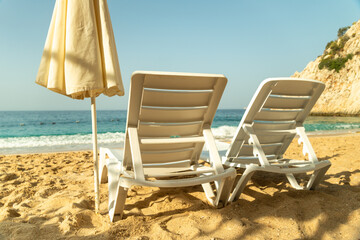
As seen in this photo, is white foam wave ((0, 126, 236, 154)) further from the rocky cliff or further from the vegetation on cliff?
the vegetation on cliff

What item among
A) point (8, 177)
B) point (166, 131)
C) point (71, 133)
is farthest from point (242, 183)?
point (71, 133)

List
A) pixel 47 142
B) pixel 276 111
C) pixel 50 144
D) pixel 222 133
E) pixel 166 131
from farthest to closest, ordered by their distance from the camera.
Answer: pixel 222 133 → pixel 47 142 → pixel 50 144 → pixel 276 111 → pixel 166 131

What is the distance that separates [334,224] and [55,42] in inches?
A: 109

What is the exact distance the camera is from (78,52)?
1869 millimetres

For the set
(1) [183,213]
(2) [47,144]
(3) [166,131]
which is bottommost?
(2) [47,144]

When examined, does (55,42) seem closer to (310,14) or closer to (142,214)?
(142,214)

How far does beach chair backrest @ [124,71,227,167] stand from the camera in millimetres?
2045

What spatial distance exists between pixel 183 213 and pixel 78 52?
170 centimetres

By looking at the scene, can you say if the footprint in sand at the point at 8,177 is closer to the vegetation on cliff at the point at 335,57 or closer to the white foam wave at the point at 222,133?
the white foam wave at the point at 222,133

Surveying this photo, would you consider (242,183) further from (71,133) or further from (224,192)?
(71,133)

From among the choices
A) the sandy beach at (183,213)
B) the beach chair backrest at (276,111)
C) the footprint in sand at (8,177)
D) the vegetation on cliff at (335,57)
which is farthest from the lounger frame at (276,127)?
the vegetation on cliff at (335,57)

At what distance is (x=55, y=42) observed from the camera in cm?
191

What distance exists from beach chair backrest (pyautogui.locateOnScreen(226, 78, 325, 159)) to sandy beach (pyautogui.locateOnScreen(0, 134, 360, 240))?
1.83 feet

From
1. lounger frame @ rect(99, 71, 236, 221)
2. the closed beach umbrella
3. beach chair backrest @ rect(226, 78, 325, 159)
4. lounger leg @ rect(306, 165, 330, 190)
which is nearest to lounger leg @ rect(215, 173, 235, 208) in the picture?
lounger frame @ rect(99, 71, 236, 221)
